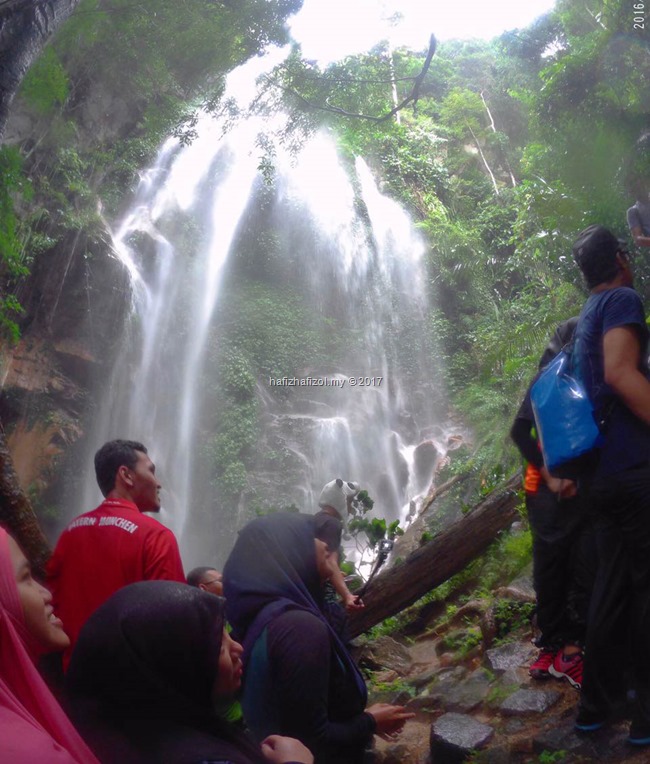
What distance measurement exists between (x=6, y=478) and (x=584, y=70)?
9181 mm

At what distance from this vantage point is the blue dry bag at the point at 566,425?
2150 mm

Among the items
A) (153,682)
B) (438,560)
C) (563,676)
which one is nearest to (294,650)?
(153,682)

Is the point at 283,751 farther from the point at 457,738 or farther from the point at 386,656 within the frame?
the point at 386,656

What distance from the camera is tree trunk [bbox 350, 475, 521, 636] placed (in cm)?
461

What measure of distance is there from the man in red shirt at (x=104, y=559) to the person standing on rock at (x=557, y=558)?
4.75ft

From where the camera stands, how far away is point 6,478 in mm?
3004

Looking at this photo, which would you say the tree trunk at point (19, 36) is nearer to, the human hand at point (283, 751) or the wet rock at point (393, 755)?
the human hand at point (283, 751)

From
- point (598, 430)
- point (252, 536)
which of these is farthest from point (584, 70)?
point (252, 536)

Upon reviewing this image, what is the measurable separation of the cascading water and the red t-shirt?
989cm

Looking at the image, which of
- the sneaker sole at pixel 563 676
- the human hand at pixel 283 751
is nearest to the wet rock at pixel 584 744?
the sneaker sole at pixel 563 676

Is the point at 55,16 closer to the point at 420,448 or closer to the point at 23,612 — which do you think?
the point at 23,612

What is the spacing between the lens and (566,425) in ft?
7.20

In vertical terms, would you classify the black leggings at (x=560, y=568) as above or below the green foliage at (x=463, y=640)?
above
